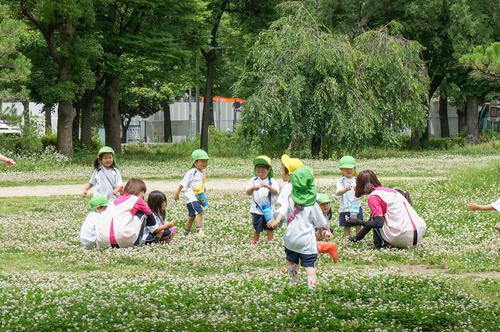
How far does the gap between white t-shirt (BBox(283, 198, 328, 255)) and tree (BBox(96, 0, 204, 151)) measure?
1271 inches

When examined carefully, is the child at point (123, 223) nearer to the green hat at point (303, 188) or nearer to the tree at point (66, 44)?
the green hat at point (303, 188)

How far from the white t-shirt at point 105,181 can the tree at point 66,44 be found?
22990 mm

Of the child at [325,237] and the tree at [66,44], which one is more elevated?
the tree at [66,44]

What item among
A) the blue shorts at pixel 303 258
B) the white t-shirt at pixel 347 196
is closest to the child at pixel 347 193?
the white t-shirt at pixel 347 196

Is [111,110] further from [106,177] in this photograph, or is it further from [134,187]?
[134,187]

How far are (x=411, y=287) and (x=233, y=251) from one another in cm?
365

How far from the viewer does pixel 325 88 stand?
1609 inches

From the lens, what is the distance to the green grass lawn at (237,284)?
8.44 metres

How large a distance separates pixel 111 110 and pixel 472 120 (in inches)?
972

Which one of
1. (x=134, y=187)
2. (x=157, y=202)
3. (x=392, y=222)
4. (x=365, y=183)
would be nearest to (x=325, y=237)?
(x=392, y=222)

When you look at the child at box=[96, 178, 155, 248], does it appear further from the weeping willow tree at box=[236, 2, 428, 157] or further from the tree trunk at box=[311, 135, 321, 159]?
the tree trunk at box=[311, 135, 321, 159]

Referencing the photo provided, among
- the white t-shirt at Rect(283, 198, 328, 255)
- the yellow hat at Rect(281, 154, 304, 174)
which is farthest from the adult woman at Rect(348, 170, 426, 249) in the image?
the white t-shirt at Rect(283, 198, 328, 255)

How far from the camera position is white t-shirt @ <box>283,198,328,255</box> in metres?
10.2

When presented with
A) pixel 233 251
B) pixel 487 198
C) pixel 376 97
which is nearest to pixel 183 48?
pixel 376 97
